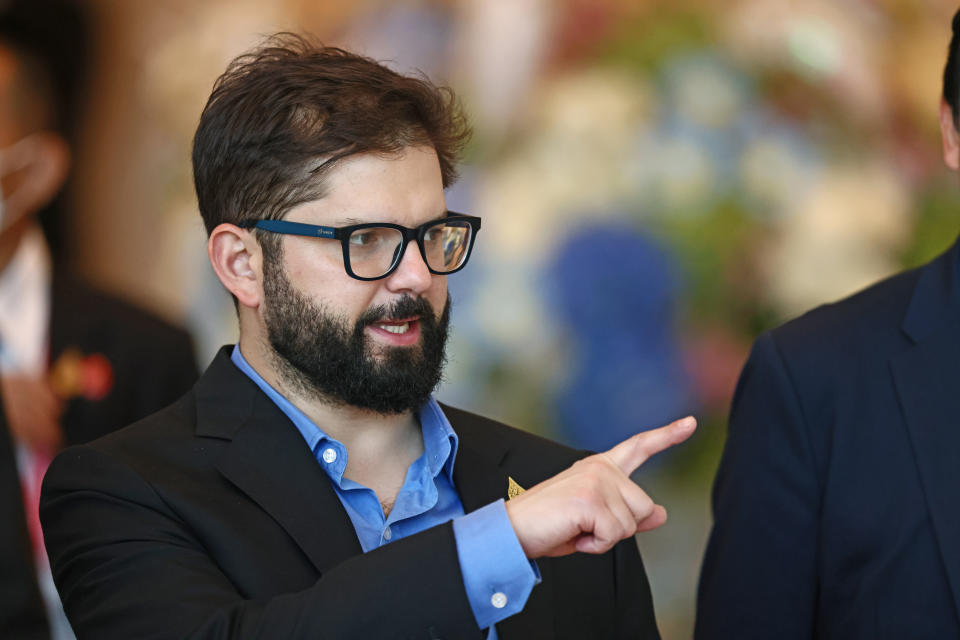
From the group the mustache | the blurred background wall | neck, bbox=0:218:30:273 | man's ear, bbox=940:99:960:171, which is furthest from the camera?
the blurred background wall

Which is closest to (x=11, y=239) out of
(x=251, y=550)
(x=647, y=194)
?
(x=647, y=194)

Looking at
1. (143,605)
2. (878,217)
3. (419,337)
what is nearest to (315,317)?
(419,337)

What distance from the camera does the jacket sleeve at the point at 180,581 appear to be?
5.02 ft

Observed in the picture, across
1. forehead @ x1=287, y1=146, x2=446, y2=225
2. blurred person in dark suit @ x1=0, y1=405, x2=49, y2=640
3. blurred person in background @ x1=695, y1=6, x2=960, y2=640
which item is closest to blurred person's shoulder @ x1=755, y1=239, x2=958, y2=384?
blurred person in background @ x1=695, y1=6, x2=960, y2=640

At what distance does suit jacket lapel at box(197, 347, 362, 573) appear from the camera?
1806 millimetres

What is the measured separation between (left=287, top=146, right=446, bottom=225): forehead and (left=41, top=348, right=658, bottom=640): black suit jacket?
34 centimetres

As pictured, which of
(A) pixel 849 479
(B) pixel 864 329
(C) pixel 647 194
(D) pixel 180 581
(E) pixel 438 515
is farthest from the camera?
(C) pixel 647 194

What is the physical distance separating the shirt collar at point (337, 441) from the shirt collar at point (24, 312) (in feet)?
5.15

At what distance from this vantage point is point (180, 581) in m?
1.65

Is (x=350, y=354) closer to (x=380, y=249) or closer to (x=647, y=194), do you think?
(x=380, y=249)

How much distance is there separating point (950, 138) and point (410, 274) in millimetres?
1147

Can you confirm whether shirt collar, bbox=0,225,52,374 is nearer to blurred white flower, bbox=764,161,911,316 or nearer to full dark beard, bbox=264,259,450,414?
full dark beard, bbox=264,259,450,414

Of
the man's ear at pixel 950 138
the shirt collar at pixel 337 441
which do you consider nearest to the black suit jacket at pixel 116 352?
the shirt collar at pixel 337 441

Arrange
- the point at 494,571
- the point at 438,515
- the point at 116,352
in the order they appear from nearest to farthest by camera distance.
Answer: the point at 494,571 < the point at 438,515 < the point at 116,352
